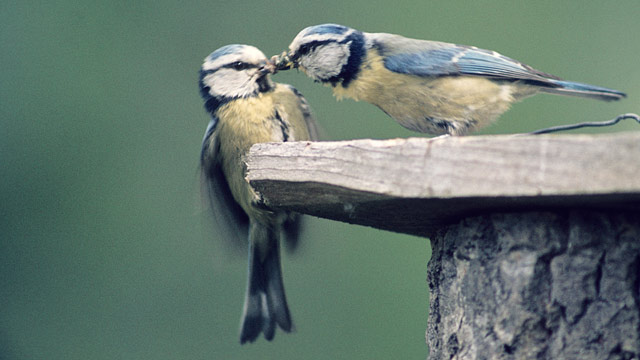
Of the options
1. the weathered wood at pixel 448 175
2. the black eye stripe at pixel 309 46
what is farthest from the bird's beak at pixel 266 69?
the weathered wood at pixel 448 175

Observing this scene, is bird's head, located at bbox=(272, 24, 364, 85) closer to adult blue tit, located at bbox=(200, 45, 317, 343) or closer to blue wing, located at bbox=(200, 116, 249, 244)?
adult blue tit, located at bbox=(200, 45, 317, 343)

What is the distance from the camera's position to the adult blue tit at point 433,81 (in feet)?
4.47

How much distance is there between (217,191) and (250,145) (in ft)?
0.51

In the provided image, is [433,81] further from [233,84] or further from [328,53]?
[233,84]

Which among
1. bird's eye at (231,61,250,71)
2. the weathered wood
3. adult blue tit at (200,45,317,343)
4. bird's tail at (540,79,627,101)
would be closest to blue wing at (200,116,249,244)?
adult blue tit at (200,45,317,343)

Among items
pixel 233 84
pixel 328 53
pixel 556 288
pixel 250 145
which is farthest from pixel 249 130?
pixel 556 288

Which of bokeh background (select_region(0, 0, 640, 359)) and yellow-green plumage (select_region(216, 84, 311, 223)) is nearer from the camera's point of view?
yellow-green plumage (select_region(216, 84, 311, 223))

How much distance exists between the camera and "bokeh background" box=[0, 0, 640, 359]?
2.26 m

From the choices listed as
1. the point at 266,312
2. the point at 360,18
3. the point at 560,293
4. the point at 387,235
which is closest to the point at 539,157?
the point at 560,293

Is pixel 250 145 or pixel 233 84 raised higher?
pixel 233 84

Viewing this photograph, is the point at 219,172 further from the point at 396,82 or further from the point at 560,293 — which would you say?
the point at 560,293

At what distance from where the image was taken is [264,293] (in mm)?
1710

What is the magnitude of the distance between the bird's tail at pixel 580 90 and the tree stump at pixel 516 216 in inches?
19.6

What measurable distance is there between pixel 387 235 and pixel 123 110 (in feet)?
3.37
